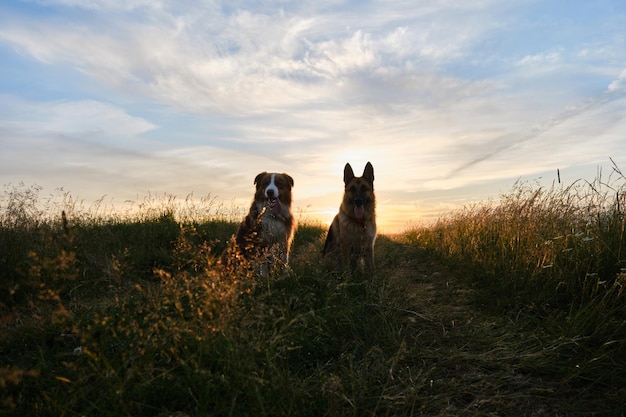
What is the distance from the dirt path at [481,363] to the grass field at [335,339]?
0.01m

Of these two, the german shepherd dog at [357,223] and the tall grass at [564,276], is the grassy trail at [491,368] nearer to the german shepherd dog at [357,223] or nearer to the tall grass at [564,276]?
the tall grass at [564,276]

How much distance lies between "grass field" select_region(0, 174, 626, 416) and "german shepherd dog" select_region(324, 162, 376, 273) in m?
1.05

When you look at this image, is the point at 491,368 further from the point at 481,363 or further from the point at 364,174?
the point at 364,174

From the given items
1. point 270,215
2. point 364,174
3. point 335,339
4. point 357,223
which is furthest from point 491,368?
point 364,174

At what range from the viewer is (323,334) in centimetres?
313

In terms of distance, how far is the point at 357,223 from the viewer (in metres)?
6.36

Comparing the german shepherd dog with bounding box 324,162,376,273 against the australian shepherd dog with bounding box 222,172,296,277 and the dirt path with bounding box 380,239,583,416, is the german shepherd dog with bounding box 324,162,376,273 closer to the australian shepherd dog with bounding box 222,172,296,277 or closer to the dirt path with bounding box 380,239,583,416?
the australian shepherd dog with bounding box 222,172,296,277

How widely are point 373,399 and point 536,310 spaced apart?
7.89ft

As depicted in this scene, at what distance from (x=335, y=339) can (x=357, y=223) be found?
337 cm

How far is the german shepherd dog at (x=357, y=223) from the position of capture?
20.6ft

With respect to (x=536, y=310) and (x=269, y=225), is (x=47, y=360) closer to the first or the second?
(x=269, y=225)

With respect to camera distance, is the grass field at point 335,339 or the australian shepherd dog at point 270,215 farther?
the australian shepherd dog at point 270,215

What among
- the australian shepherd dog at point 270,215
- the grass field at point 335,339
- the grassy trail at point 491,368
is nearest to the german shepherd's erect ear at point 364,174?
the australian shepherd dog at point 270,215

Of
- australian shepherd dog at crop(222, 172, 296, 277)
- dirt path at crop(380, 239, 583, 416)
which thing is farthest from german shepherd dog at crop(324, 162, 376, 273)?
dirt path at crop(380, 239, 583, 416)
